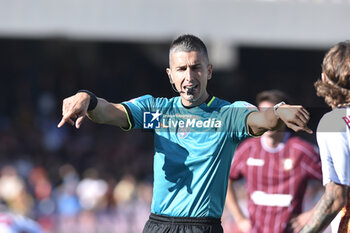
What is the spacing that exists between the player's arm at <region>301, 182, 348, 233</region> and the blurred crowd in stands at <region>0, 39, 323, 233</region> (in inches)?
271

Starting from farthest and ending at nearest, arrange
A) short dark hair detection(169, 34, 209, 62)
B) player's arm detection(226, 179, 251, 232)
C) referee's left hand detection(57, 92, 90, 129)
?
player's arm detection(226, 179, 251, 232)
short dark hair detection(169, 34, 209, 62)
referee's left hand detection(57, 92, 90, 129)

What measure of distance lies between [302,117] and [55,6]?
13.9 meters

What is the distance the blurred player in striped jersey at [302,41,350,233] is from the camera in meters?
3.93

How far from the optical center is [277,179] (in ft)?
22.5

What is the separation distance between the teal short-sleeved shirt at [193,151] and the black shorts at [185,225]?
3 centimetres

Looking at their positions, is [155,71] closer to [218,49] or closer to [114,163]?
[218,49]

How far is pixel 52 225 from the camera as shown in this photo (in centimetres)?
1293

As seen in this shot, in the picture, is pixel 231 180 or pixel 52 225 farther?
pixel 52 225

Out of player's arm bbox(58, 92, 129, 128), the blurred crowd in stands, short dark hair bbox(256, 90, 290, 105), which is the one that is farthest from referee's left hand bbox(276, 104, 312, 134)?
the blurred crowd in stands

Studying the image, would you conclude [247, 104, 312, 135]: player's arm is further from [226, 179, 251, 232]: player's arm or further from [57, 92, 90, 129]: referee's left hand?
[226, 179, 251, 232]: player's arm

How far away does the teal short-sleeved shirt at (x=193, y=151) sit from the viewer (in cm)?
461

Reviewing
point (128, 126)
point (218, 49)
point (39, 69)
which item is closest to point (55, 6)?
point (39, 69)

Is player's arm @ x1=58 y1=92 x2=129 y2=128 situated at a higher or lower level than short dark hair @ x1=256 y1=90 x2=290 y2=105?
lower

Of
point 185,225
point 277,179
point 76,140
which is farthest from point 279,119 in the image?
point 76,140
